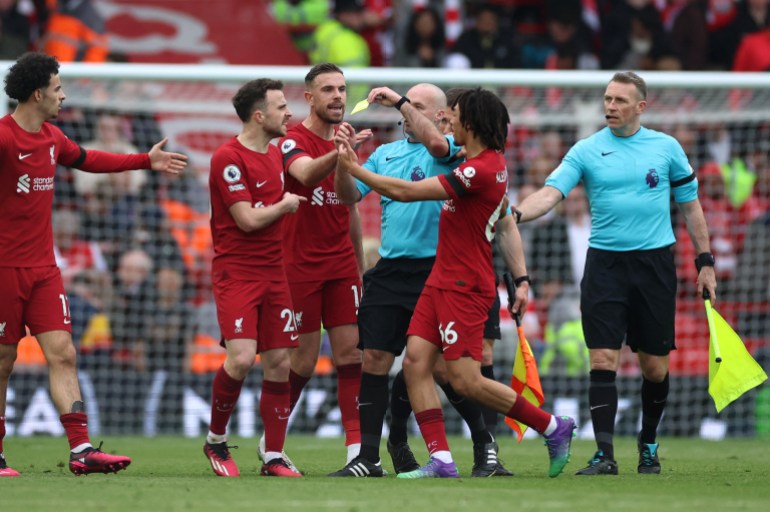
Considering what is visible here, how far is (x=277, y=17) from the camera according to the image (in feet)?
53.8

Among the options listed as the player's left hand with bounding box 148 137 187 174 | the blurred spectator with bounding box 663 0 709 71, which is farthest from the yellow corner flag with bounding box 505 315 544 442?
the blurred spectator with bounding box 663 0 709 71

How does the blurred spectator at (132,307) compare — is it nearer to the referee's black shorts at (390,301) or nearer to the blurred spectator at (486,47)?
the blurred spectator at (486,47)

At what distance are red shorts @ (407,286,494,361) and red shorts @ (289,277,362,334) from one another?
906mm

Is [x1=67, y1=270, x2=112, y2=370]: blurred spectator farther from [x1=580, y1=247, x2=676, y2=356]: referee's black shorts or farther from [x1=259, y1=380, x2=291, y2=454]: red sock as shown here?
[x1=580, y1=247, x2=676, y2=356]: referee's black shorts

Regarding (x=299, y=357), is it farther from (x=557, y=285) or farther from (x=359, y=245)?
(x=557, y=285)

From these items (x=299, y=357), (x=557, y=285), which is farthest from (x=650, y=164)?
(x=557, y=285)

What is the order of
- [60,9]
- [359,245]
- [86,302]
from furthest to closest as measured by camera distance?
[60,9]
[86,302]
[359,245]

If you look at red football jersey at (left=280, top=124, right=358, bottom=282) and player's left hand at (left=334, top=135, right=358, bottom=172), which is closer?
player's left hand at (left=334, top=135, right=358, bottom=172)

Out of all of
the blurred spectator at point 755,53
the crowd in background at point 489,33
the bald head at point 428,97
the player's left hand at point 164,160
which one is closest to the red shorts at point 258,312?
the player's left hand at point 164,160

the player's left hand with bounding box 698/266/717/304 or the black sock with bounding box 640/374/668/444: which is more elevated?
the player's left hand with bounding box 698/266/717/304

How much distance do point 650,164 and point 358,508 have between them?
3.52 metres

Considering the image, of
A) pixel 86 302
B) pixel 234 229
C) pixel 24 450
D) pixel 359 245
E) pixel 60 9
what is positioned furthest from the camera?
pixel 60 9

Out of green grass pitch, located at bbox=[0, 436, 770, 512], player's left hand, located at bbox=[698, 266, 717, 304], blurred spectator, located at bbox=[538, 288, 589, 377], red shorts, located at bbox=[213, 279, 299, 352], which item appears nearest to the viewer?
green grass pitch, located at bbox=[0, 436, 770, 512]

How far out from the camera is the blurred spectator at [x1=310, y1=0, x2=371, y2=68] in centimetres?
1593
